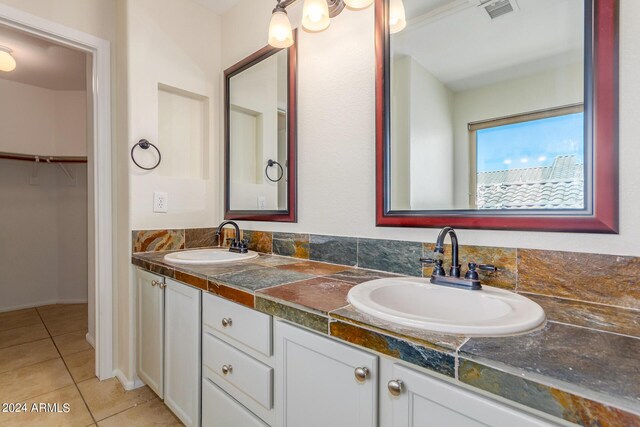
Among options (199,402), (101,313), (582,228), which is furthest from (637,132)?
(101,313)

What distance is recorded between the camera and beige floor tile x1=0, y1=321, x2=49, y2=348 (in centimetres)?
230

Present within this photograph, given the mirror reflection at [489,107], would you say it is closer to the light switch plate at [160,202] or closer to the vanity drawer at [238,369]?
the vanity drawer at [238,369]

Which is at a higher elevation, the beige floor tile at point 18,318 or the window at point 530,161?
the window at point 530,161

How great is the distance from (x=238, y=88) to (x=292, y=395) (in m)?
1.84

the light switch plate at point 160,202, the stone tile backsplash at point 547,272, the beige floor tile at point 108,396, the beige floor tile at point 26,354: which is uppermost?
the light switch plate at point 160,202

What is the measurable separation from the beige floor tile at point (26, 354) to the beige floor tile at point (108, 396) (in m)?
0.55

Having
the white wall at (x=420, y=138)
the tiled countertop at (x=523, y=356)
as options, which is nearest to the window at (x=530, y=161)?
the white wall at (x=420, y=138)

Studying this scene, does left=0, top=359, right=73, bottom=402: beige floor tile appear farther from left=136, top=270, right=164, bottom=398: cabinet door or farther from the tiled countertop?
the tiled countertop

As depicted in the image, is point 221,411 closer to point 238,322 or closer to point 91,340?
point 238,322

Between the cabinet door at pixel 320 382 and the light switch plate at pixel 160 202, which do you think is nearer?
the cabinet door at pixel 320 382

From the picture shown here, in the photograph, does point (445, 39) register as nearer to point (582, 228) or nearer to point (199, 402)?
point (582, 228)

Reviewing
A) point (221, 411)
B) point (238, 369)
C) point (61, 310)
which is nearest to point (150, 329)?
point (221, 411)

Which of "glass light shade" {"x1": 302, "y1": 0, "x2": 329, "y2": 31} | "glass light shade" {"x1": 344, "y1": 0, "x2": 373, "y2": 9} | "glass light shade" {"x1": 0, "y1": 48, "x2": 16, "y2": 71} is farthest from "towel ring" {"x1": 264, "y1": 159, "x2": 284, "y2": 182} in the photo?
"glass light shade" {"x1": 0, "y1": 48, "x2": 16, "y2": 71}

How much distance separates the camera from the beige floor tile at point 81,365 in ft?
6.18
